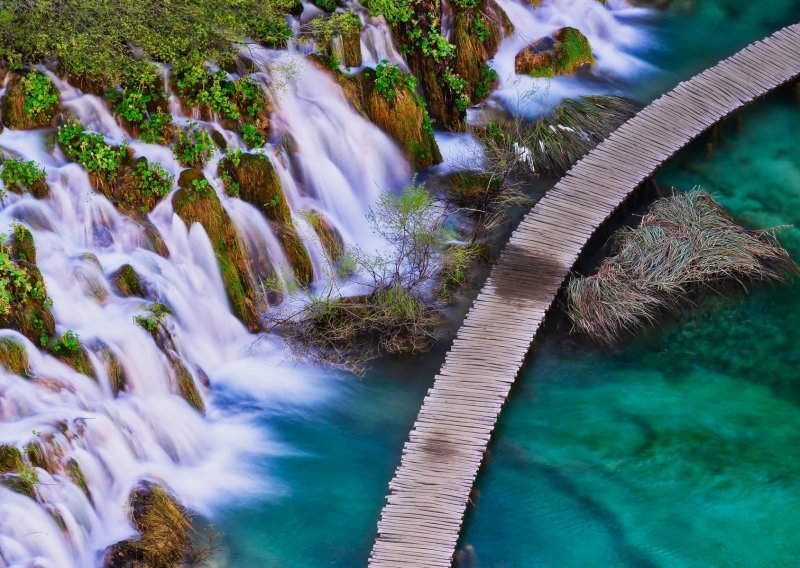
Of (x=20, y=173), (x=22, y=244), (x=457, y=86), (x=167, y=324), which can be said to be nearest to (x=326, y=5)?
(x=457, y=86)

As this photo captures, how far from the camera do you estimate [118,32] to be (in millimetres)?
14773

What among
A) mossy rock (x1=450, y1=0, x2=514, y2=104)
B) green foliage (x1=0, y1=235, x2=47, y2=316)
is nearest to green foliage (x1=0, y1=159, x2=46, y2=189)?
green foliage (x1=0, y1=235, x2=47, y2=316)

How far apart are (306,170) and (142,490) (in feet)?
17.9

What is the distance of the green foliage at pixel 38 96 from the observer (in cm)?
1459

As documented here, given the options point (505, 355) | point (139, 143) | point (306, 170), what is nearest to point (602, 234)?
point (505, 355)

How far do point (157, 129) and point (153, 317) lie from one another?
282 cm

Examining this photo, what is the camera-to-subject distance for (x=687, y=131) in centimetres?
1733

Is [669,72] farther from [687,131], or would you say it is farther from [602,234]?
[602,234]

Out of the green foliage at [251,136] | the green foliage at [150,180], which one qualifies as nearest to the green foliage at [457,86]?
the green foliage at [251,136]

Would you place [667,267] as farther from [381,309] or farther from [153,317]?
[153,317]

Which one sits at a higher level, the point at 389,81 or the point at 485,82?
the point at 485,82

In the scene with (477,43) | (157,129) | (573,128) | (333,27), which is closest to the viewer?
(157,129)

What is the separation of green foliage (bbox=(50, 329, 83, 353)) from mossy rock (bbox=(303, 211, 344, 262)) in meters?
3.98

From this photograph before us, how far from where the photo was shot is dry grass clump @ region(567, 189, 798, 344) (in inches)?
596
